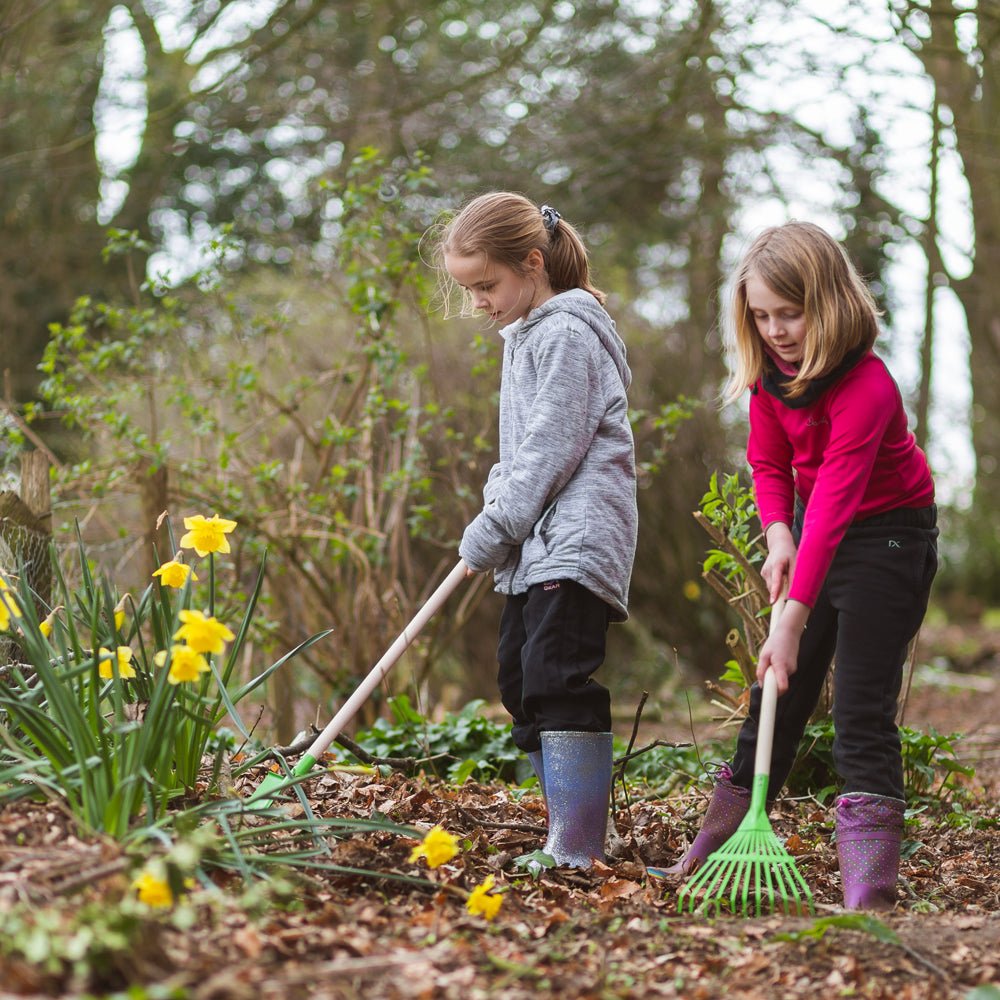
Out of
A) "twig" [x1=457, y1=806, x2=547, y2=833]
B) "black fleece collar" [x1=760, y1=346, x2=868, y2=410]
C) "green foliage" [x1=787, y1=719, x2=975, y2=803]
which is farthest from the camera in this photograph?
"green foliage" [x1=787, y1=719, x2=975, y2=803]

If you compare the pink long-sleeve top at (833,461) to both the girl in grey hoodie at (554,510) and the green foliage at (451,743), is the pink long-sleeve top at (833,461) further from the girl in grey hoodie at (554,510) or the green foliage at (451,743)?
the green foliage at (451,743)

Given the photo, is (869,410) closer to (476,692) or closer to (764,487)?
(764,487)

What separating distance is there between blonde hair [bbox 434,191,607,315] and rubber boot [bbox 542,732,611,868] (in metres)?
1.11

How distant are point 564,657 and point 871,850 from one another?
78 centimetres

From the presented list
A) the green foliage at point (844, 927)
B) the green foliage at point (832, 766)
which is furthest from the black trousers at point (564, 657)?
the green foliage at point (832, 766)

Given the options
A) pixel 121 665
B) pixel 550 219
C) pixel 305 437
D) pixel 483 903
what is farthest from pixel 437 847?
pixel 305 437

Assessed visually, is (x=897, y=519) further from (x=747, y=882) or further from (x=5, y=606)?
(x=5, y=606)

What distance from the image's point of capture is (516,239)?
2.78 meters

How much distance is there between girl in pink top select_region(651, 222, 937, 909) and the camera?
244 centimetres

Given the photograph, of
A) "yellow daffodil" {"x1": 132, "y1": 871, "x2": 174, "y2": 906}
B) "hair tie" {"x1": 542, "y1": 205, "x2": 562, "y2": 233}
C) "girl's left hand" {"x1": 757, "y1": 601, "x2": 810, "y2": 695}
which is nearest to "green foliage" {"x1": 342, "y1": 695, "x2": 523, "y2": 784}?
"girl's left hand" {"x1": 757, "y1": 601, "x2": 810, "y2": 695}

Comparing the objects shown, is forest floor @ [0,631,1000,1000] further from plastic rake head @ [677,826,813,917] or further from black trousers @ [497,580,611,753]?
black trousers @ [497,580,611,753]

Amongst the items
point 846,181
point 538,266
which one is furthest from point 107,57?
point 538,266

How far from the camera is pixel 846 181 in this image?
29.0 ft

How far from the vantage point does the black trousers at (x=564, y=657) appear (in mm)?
2633
